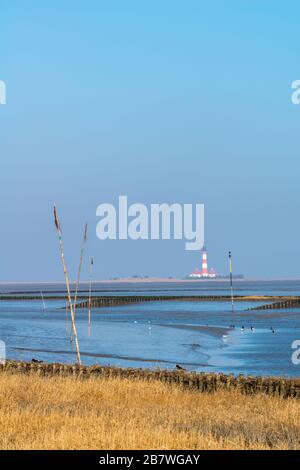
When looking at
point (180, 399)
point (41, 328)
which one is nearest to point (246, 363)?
point (180, 399)

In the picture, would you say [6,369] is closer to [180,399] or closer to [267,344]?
[180,399]

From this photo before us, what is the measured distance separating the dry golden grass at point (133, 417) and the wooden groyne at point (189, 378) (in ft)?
2.60

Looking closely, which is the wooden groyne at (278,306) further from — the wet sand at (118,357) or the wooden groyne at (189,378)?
the wooden groyne at (189,378)

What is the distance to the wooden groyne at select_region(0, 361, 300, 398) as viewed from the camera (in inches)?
770

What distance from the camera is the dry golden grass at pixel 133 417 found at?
12.1 metres

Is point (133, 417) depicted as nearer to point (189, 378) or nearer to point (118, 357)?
point (189, 378)

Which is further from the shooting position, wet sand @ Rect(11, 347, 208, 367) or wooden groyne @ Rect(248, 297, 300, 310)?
wooden groyne @ Rect(248, 297, 300, 310)

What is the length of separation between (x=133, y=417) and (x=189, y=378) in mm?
5621

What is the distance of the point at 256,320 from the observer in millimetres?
66812

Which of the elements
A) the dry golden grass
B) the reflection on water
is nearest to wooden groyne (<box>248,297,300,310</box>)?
the reflection on water

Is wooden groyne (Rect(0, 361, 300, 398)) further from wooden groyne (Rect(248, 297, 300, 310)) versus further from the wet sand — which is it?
wooden groyne (Rect(248, 297, 300, 310))

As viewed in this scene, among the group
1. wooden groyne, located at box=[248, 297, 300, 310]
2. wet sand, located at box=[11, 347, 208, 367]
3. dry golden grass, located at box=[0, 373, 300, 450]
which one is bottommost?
dry golden grass, located at box=[0, 373, 300, 450]

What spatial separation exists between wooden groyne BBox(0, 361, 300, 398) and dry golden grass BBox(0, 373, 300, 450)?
2.60 feet

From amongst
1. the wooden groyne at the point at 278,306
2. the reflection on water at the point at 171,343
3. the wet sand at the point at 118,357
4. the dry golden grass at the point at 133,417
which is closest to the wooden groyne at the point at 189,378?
the dry golden grass at the point at 133,417
